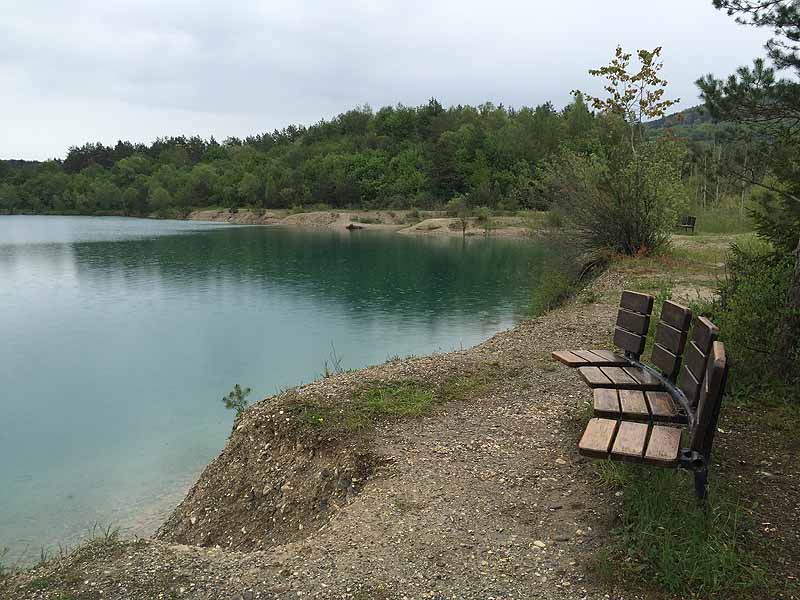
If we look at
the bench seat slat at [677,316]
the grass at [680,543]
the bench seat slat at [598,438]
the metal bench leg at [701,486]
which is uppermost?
the bench seat slat at [677,316]

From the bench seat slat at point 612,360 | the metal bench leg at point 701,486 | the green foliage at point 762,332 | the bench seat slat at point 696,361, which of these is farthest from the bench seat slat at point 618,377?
the green foliage at point 762,332

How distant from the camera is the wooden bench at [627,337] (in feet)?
15.5

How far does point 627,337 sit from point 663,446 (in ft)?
6.57

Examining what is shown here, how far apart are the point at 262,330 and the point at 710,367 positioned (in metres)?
14.0

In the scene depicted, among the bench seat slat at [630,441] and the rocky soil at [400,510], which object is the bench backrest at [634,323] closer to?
the rocky soil at [400,510]

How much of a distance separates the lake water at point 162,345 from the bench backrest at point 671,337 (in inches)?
201

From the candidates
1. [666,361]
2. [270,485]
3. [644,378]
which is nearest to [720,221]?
[644,378]

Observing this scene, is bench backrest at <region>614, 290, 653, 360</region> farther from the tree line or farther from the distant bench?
the tree line

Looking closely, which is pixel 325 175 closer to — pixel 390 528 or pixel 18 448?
pixel 18 448

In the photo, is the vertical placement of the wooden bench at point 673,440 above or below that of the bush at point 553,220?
below

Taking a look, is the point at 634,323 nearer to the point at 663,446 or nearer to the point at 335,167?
the point at 663,446

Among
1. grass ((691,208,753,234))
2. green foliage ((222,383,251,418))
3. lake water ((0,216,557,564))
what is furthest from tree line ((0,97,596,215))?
green foliage ((222,383,251,418))

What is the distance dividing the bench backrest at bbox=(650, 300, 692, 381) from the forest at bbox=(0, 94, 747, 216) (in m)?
32.8

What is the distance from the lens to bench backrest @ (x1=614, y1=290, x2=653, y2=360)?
4707 mm
